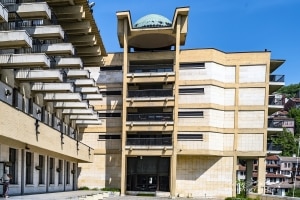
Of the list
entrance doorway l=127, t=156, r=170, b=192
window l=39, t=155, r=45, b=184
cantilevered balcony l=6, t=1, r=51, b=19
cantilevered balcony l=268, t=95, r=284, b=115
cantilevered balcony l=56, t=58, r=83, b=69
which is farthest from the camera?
cantilevered balcony l=268, t=95, r=284, b=115

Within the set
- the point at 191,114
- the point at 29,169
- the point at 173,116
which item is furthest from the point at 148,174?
the point at 29,169

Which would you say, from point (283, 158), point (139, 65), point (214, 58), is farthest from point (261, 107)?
point (283, 158)

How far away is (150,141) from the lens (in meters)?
41.1

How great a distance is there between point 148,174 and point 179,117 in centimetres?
766

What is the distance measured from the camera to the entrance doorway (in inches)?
1706

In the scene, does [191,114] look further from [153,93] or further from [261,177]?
[261,177]

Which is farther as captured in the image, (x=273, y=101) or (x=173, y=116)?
(x=273, y=101)

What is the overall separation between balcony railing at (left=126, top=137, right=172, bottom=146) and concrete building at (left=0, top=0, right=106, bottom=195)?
27.7 feet

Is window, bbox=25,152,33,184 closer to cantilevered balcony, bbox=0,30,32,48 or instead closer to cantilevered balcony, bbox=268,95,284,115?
cantilevered balcony, bbox=0,30,32,48

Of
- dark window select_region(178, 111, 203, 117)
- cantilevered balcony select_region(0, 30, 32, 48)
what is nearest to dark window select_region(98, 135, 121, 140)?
dark window select_region(178, 111, 203, 117)

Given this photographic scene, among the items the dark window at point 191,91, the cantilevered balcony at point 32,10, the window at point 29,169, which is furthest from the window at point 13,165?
the dark window at point 191,91

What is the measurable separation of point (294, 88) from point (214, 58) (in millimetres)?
126131

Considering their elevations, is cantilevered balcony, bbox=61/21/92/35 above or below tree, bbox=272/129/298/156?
above

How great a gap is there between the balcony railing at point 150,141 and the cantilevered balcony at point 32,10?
75.9ft
